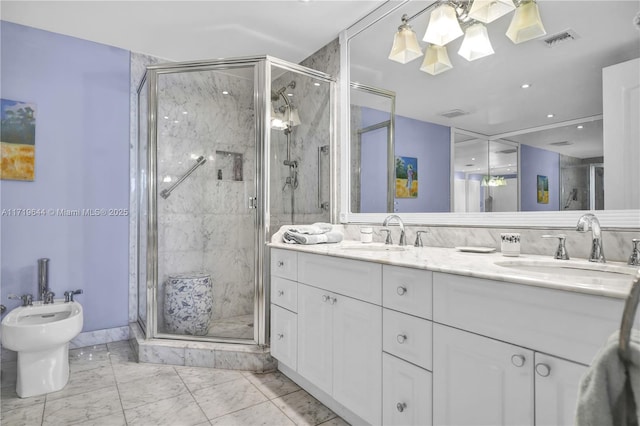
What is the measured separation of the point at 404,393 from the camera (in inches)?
50.4

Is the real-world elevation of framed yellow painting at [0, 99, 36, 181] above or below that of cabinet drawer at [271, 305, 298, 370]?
above

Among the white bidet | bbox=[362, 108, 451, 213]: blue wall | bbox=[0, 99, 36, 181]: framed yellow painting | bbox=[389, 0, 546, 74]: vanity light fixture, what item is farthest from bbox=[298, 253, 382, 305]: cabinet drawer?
bbox=[0, 99, 36, 181]: framed yellow painting

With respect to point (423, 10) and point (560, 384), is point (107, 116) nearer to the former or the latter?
point (423, 10)

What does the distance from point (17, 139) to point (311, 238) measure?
2.28m

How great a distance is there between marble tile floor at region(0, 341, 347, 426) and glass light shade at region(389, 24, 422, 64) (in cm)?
208

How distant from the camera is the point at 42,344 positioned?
1938mm

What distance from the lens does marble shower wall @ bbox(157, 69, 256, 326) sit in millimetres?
2795

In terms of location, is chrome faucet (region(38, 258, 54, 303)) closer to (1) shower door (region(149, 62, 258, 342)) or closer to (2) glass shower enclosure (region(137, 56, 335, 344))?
(2) glass shower enclosure (region(137, 56, 335, 344))

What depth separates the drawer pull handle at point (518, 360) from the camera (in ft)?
3.10

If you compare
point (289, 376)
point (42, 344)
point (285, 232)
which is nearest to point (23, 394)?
point (42, 344)

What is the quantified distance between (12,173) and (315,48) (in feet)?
8.10

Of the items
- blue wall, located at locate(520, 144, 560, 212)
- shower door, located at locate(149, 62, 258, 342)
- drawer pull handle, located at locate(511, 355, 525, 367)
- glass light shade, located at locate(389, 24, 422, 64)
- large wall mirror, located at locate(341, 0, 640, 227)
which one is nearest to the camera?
drawer pull handle, located at locate(511, 355, 525, 367)

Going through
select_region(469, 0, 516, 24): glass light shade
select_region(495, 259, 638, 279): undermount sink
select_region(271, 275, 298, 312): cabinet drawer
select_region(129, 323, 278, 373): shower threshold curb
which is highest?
select_region(469, 0, 516, 24): glass light shade

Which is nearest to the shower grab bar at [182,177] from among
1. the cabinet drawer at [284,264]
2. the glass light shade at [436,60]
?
the cabinet drawer at [284,264]
